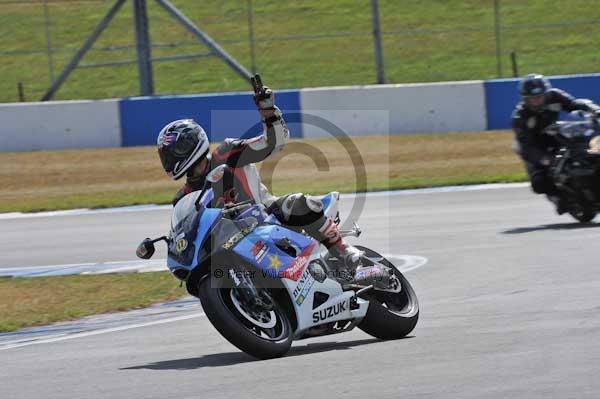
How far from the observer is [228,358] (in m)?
7.33

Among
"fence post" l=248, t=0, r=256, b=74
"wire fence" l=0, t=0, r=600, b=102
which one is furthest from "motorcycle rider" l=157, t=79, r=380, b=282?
"fence post" l=248, t=0, r=256, b=74

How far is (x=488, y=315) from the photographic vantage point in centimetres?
823

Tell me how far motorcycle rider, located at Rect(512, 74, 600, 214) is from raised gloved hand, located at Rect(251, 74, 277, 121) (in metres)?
6.74

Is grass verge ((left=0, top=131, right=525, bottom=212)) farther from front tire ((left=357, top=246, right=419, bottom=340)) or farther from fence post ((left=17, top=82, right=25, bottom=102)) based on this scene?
front tire ((left=357, top=246, right=419, bottom=340))

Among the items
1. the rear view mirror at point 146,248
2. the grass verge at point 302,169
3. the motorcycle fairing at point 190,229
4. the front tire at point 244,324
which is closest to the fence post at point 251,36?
the grass verge at point 302,169

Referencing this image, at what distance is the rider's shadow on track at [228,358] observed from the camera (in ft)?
23.3

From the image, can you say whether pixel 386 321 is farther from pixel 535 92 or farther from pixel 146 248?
pixel 535 92

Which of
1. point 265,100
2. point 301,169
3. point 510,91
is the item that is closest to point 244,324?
point 265,100

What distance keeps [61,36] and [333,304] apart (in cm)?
2176

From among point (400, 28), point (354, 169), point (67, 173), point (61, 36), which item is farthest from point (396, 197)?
point (61, 36)

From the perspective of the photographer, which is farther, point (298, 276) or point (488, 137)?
point (488, 137)

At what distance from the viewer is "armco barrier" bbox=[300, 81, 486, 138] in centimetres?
2119

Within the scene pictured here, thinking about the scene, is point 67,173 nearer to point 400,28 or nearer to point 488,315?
point 400,28

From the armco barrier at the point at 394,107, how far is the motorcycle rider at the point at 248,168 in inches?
532
